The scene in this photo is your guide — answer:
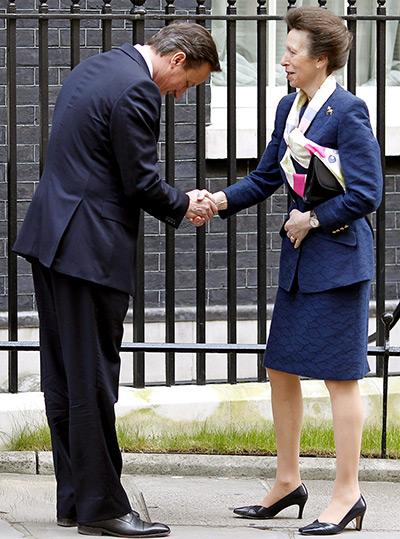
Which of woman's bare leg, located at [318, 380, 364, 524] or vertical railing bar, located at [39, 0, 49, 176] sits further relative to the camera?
vertical railing bar, located at [39, 0, 49, 176]

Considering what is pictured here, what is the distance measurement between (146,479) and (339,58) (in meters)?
2.09

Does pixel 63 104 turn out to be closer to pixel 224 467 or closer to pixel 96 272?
pixel 96 272

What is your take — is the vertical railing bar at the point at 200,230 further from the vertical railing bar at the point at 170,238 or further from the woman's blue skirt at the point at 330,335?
the woman's blue skirt at the point at 330,335

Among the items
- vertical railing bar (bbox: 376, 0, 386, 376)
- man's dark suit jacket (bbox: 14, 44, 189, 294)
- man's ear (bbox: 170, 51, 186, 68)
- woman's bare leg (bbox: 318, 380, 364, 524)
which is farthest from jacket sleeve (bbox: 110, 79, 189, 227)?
vertical railing bar (bbox: 376, 0, 386, 376)

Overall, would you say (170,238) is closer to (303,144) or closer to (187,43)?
(303,144)

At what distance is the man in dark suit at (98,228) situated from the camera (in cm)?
356

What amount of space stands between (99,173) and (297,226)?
0.79 m

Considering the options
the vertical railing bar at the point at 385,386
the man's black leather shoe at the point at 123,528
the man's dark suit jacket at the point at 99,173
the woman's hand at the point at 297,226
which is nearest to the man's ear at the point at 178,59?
the man's dark suit jacket at the point at 99,173

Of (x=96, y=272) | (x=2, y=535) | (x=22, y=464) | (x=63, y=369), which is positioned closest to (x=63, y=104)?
(x=96, y=272)

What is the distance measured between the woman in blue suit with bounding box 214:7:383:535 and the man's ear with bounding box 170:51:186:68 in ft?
1.36

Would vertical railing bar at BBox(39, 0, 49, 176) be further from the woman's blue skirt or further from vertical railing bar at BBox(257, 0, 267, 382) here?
the woman's blue skirt

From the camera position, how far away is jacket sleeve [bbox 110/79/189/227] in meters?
3.52

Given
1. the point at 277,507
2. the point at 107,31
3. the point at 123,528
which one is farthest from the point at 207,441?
the point at 107,31

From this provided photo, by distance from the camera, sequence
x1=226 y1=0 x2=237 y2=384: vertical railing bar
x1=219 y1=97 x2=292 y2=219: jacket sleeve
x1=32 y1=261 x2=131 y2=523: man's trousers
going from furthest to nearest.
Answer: x1=226 y1=0 x2=237 y2=384: vertical railing bar < x1=219 y1=97 x2=292 y2=219: jacket sleeve < x1=32 y1=261 x2=131 y2=523: man's trousers
